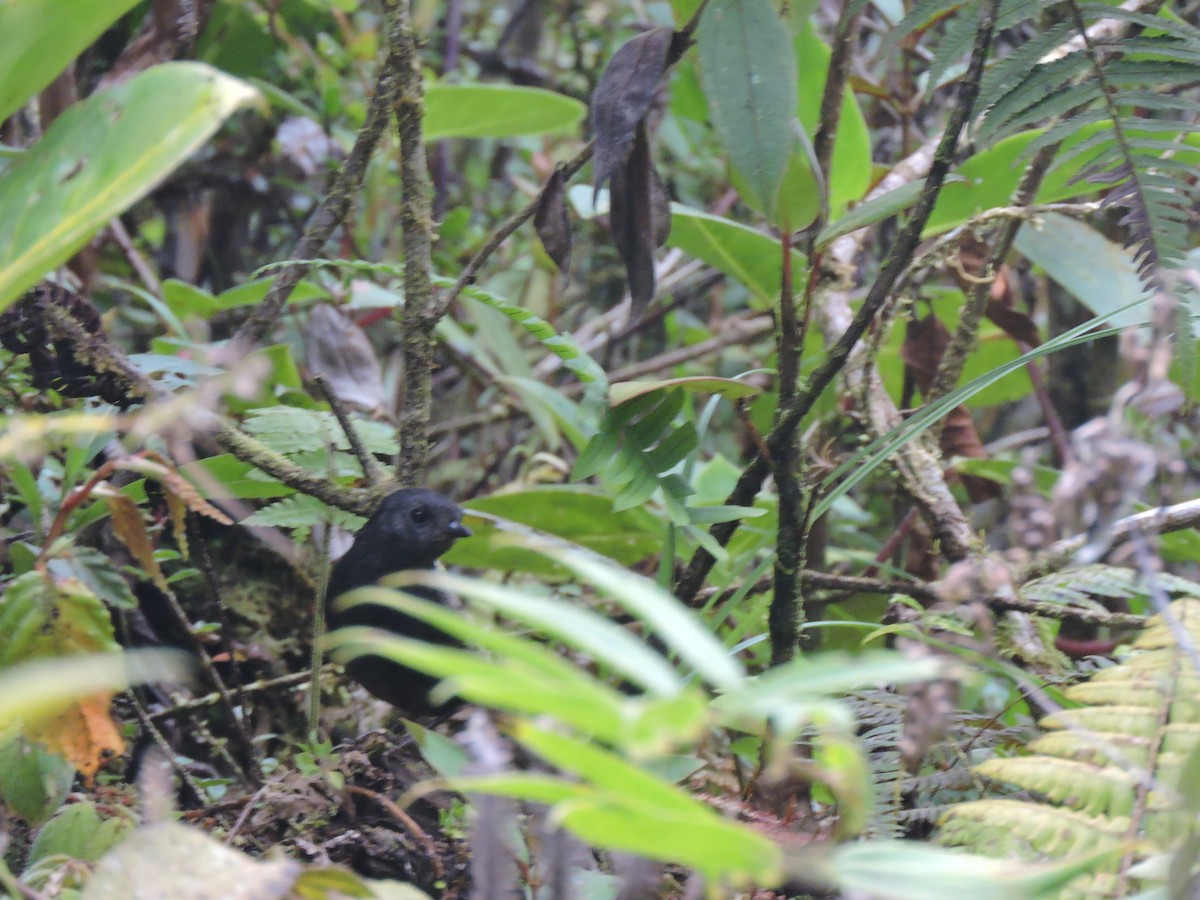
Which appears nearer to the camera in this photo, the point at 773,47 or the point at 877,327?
the point at 773,47

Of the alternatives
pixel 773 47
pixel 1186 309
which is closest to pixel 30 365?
pixel 773 47

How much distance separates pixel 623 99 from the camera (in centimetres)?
139

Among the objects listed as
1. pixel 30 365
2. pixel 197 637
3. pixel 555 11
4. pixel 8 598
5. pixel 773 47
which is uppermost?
pixel 555 11

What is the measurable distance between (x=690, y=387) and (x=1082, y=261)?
1.22m

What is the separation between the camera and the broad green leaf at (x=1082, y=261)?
2195mm

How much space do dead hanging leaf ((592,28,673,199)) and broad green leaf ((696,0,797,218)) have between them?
0.26ft

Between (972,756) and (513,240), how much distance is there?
3.00 metres

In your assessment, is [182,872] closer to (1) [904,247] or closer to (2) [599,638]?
(2) [599,638]

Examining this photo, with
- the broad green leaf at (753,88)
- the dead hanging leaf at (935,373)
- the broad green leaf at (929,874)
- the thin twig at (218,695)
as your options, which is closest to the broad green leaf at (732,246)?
the dead hanging leaf at (935,373)

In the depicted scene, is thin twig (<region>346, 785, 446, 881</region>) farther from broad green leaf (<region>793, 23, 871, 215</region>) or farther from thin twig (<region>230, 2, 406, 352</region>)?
broad green leaf (<region>793, 23, 871, 215</region>)

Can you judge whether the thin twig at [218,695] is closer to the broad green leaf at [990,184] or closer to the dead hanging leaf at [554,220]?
the dead hanging leaf at [554,220]

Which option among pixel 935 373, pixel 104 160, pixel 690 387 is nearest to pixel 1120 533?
pixel 690 387

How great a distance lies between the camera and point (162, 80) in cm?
92

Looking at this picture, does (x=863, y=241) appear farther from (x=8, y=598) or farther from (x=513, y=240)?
(x=8, y=598)
